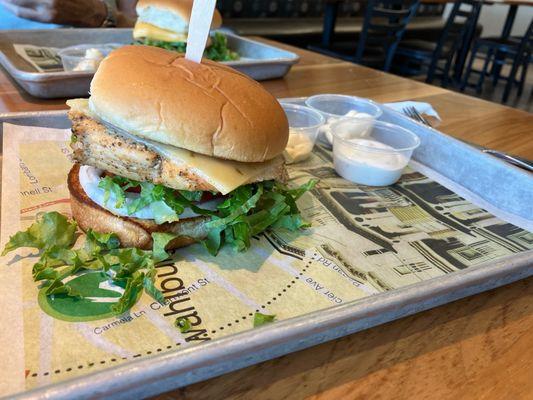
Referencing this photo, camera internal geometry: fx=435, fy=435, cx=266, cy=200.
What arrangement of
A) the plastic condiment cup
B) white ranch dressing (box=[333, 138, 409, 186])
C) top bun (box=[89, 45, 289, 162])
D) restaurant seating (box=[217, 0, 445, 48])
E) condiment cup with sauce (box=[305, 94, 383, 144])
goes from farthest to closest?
restaurant seating (box=[217, 0, 445, 48]), the plastic condiment cup, condiment cup with sauce (box=[305, 94, 383, 144]), white ranch dressing (box=[333, 138, 409, 186]), top bun (box=[89, 45, 289, 162])

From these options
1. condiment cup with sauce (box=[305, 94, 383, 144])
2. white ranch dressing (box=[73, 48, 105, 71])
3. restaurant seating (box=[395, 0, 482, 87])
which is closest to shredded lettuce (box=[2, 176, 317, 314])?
condiment cup with sauce (box=[305, 94, 383, 144])

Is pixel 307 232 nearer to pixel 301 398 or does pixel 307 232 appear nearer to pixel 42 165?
pixel 301 398

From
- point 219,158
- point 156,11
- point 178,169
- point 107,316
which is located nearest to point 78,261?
point 107,316

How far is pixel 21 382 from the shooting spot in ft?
2.33

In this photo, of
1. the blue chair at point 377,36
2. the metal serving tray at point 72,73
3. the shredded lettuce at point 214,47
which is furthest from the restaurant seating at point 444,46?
the shredded lettuce at point 214,47

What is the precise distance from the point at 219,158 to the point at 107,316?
46 cm

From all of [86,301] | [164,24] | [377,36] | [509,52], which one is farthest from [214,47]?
[509,52]

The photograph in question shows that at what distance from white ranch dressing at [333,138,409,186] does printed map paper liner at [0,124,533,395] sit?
0.04 metres

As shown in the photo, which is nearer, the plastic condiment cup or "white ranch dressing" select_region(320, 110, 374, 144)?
"white ranch dressing" select_region(320, 110, 374, 144)

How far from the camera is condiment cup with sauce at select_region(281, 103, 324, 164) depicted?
1670 millimetres

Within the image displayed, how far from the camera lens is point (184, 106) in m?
1.03

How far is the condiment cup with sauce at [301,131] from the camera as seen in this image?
5.48 feet

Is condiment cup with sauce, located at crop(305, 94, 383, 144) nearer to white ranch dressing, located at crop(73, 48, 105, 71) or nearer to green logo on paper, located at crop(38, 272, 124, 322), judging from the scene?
white ranch dressing, located at crop(73, 48, 105, 71)

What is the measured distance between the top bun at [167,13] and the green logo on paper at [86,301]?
2.03 m
